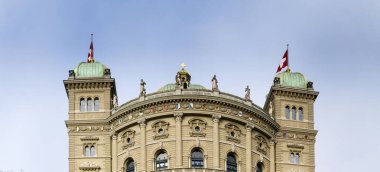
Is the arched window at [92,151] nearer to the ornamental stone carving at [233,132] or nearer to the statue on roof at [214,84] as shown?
the statue on roof at [214,84]

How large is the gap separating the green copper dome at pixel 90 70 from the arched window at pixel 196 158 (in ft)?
57.0

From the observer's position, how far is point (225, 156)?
14962cm

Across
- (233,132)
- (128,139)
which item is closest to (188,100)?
(233,132)

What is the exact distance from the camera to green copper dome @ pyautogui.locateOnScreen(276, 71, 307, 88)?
162m

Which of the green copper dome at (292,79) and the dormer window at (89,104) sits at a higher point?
the green copper dome at (292,79)

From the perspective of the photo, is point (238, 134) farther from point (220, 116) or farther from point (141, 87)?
point (141, 87)

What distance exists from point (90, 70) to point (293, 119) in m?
25.9

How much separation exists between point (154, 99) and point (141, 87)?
3906 mm

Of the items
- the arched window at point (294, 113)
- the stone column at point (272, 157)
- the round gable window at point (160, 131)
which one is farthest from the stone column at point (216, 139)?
the arched window at point (294, 113)

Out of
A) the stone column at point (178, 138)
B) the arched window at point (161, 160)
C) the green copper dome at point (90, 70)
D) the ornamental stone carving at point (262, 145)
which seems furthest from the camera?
the green copper dome at point (90, 70)

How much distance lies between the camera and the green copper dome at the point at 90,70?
159375mm

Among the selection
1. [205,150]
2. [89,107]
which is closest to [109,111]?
[89,107]

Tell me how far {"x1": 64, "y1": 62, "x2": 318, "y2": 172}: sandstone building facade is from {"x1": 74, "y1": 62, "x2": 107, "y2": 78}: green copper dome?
0.41ft

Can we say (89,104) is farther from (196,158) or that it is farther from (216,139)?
(216,139)
